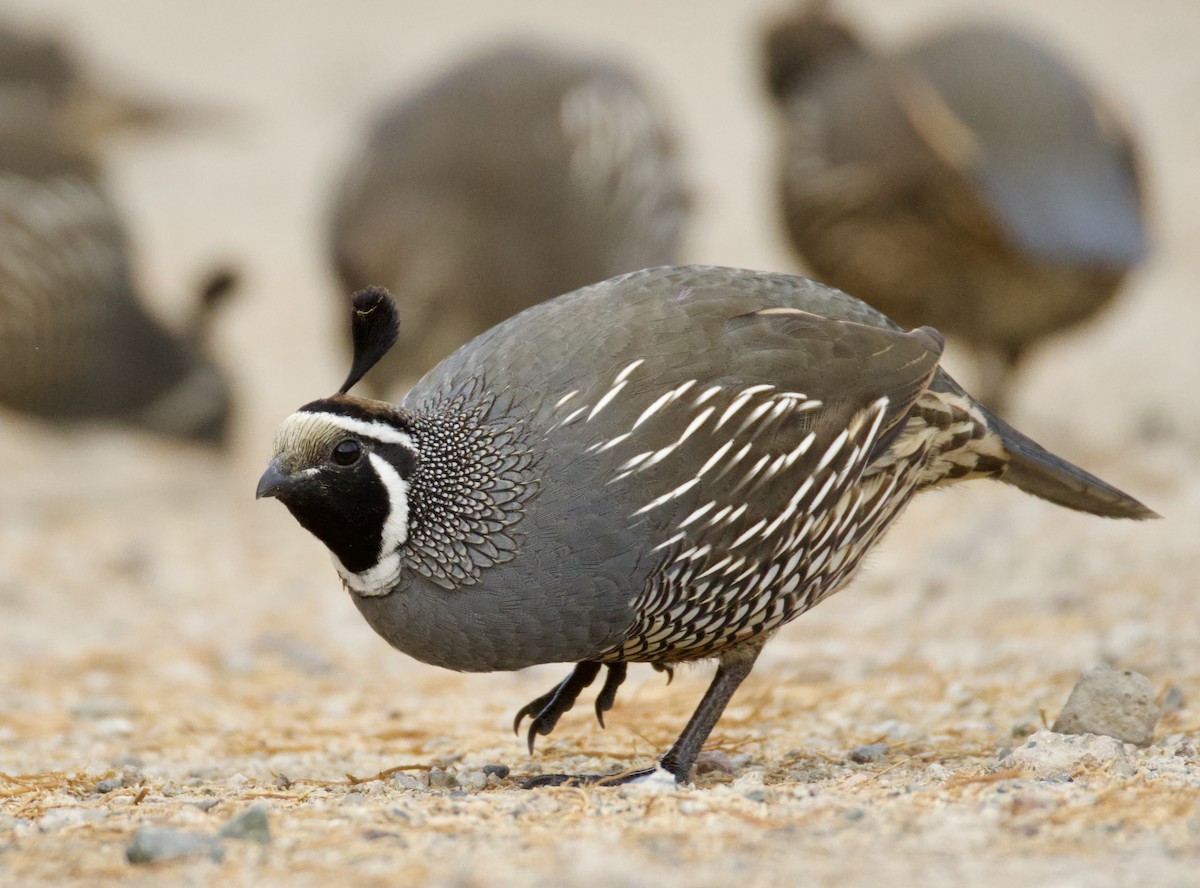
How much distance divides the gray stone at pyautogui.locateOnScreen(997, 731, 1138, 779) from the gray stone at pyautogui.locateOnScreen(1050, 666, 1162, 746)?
215mm

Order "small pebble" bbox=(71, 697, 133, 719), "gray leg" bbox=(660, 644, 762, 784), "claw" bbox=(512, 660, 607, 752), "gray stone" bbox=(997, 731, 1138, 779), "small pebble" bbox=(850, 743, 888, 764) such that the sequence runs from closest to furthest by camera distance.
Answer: "gray stone" bbox=(997, 731, 1138, 779) → "gray leg" bbox=(660, 644, 762, 784) → "small pebble" bbox=(850, 743, 888, 764) → "claw" bbox=(512, 660, 607, 752) → "small pebble" bbox=(71, 697, 133, 719)

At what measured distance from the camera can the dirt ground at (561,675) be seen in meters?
3.03

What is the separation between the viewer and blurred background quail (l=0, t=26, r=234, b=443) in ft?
27.5

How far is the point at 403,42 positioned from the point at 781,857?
19150mm

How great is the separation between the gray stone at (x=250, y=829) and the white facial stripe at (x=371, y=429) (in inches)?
36.2

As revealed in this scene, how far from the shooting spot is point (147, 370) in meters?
9.55

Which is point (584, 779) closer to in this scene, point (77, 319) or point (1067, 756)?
point (1067, 756)

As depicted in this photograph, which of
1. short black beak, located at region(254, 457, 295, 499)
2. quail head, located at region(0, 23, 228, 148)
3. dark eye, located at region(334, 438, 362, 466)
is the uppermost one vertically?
quail head, located at region(0, 23, 228, 148)

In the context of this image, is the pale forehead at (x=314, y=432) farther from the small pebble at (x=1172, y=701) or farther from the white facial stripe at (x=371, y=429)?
the small pebble at (x=1172, y=701)

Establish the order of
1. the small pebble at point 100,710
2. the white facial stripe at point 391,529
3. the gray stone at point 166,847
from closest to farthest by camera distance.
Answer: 1. the gray stone at point 166,847
2. the white facial stripe at point 391,529
3. the small pebble at point 100,710

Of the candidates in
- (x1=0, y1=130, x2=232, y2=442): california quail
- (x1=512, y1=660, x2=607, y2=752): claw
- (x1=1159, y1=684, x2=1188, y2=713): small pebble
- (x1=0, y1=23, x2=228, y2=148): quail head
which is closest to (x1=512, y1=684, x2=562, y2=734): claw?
(x1=512, y1=660, x2=607, y2=752): claw

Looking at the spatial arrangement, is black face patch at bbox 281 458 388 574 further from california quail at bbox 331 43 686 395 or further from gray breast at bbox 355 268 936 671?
california quail at bbox 331 43 686 395

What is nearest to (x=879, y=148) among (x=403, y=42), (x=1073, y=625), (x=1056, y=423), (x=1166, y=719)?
(x=1056, y=423)

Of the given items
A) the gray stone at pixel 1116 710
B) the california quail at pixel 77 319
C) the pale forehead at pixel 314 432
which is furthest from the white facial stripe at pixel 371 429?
the california quail at pixel 77 319
